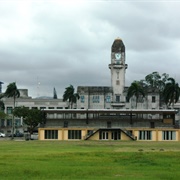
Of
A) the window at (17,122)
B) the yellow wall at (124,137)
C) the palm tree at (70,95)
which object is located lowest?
the yellow wall at (124,137)

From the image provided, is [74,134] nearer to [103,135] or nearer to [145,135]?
[103,135]

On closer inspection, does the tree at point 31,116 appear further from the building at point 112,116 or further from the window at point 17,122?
the window at point 17,122

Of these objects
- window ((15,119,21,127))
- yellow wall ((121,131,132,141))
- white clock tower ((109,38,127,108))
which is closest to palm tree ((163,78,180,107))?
white clock tower ((109,38,127,108))

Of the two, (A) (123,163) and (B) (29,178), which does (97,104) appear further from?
(B) (29,178)

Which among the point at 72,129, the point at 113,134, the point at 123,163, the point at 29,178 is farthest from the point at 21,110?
the point at 29,178

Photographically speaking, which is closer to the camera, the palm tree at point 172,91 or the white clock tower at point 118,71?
the palm tree at point 172,91

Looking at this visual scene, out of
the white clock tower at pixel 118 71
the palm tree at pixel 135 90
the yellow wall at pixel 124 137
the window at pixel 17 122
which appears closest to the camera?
the yellow wall at pixel 124 137

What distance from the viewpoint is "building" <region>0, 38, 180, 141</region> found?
4254 inches

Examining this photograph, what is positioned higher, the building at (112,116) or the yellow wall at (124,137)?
the building at (112,116)

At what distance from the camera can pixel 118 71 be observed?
5320 inches

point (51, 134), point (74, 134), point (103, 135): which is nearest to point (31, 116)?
point (51, 134)

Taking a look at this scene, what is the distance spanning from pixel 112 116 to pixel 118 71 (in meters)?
19.1

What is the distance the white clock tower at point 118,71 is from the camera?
135 m

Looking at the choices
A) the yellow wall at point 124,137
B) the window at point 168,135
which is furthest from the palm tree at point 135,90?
the yellow wall at point 124,137
